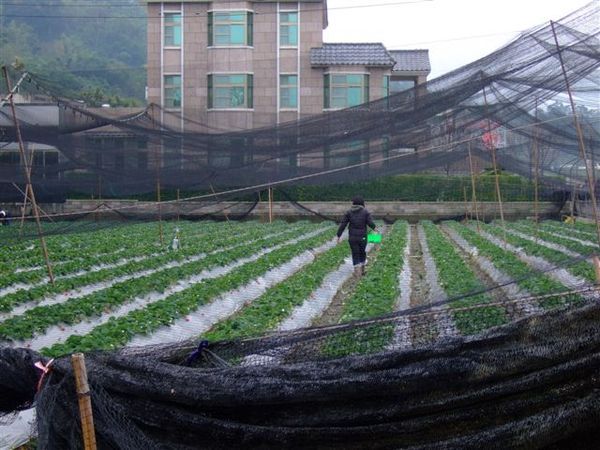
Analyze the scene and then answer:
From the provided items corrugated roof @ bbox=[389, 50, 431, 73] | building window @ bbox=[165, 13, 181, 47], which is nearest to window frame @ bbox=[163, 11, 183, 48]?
building window @ bbox=[165, 13, 181, 47]

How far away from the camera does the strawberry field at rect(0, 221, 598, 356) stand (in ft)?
15.7

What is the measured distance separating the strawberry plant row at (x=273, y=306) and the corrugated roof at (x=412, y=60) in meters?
26.6

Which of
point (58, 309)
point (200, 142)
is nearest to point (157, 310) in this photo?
point (58, 309)

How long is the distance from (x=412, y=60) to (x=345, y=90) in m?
13.2

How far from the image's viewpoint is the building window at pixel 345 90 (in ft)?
99.7

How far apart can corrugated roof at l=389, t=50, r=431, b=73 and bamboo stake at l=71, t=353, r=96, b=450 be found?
38.3 m

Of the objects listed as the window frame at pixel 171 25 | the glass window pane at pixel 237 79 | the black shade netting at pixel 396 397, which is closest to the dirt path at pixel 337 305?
the black shade netting at pixel 396 397

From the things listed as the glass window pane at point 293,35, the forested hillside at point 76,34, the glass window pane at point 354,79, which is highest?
the forested hillside at point 76,34

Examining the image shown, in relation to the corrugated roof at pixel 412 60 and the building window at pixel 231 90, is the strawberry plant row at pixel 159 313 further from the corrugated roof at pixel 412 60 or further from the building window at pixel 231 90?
the corrugated roof at pixel 412 60

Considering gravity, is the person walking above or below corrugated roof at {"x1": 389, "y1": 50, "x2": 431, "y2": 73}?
below

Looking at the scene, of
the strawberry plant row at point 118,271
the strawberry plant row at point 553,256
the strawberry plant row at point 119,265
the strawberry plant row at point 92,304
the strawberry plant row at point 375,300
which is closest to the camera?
the strawberry plant row at point 375,300

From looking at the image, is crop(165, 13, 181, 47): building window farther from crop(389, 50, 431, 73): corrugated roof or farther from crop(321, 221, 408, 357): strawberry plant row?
crop(321, 221, 408, 357): strawberry plant row

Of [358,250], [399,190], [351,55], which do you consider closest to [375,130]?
[358,250]

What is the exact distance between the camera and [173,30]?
3403cm
